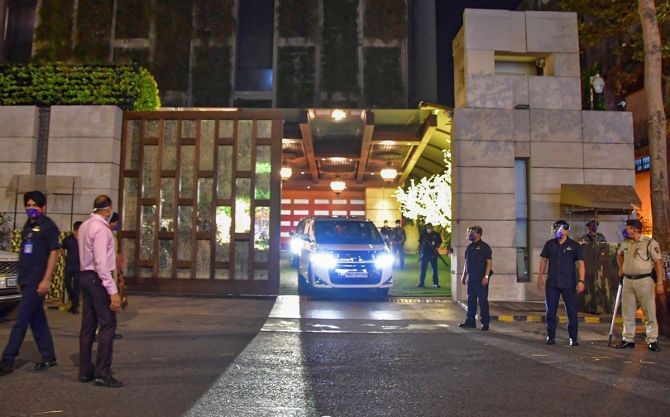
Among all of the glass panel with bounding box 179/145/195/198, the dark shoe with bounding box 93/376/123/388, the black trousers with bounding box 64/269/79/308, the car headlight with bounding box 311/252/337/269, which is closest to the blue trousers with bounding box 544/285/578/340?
the car headlight with bounding box 311/252/337/269

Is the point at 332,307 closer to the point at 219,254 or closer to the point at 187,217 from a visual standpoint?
→ the point at 219,254

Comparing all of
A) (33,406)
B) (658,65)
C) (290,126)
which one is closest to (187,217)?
(290,126)

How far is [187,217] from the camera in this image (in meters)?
13.6

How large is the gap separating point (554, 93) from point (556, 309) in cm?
734

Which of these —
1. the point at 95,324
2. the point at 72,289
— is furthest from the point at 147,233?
Answer: the point at 95,324

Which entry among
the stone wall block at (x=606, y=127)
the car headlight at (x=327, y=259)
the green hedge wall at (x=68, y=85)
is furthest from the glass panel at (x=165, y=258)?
the stone wall block at (x=606, y=127)

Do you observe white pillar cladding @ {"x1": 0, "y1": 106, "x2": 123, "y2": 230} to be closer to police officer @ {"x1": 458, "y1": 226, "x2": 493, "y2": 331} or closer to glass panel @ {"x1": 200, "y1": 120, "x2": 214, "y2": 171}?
glass panel @ {"x1": 200, "y1": 120, "x2": 214, "y2": 171}

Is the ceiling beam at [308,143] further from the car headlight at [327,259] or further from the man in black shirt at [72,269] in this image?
the man in black shirt at [72,269]

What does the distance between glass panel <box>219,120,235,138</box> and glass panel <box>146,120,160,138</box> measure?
1674mm

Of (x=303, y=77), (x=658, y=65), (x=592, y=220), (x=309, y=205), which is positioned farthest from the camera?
(x=309, y=205)

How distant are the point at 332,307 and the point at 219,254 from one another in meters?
3.60

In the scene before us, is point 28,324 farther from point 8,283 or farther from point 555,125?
point 555,125

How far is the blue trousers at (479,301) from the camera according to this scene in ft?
30.9

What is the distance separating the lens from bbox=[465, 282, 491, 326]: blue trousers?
9414 mm
